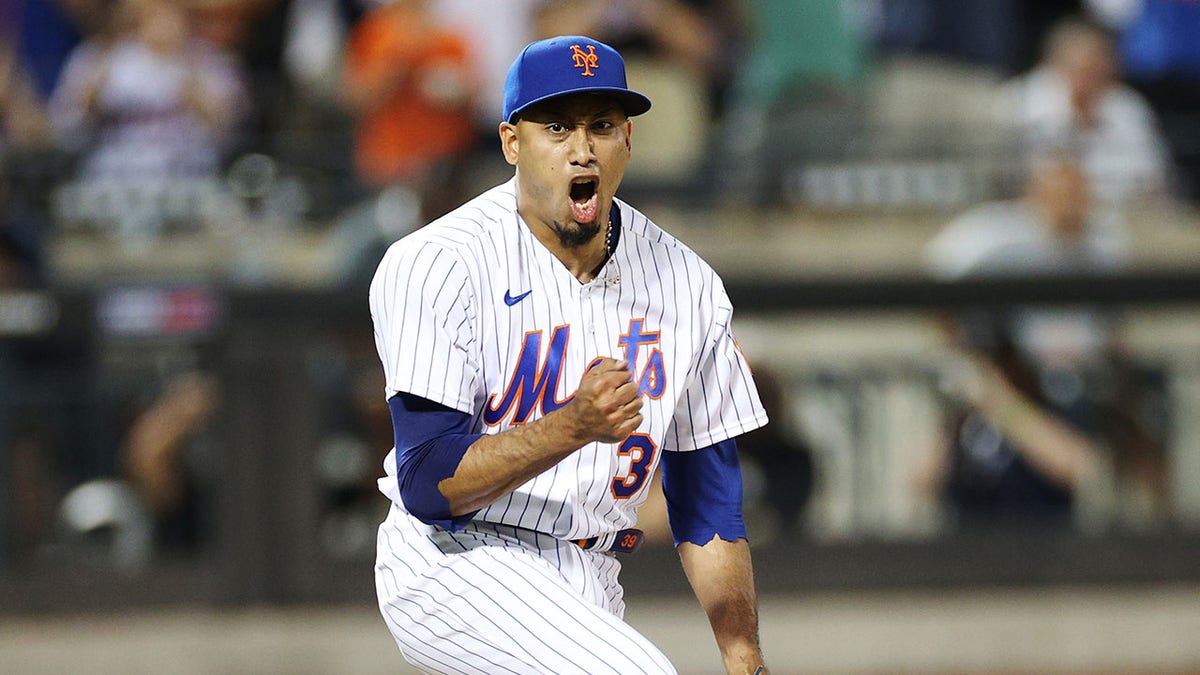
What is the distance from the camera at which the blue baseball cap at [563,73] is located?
9.87ft

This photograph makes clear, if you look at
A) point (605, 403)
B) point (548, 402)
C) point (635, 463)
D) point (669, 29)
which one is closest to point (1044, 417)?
point (669, 29)

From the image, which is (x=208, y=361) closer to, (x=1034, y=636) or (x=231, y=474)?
(x=231, y=474)

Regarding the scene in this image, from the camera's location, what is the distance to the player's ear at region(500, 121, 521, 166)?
10.3 feet

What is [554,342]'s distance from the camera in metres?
3.16

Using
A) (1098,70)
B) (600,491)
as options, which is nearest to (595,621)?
(600,491)

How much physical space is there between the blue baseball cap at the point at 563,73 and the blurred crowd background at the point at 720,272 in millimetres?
3873

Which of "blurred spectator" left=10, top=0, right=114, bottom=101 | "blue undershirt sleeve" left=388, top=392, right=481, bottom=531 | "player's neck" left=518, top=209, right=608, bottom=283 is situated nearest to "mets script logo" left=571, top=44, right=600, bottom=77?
"player's neck" left=518, top=209, right=608, bottom=283

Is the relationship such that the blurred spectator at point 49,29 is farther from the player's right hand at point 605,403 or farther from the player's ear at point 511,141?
the player's right hand at point 605,403

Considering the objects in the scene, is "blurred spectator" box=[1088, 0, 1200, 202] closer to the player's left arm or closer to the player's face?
the player's left arm

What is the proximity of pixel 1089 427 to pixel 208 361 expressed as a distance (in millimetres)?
3610

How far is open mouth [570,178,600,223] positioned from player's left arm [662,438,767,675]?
1.78 ft

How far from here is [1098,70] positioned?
7996 millimetres

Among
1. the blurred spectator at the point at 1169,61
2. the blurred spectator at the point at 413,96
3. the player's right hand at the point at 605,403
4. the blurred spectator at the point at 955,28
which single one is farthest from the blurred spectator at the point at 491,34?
the player's right hand at the point at 605,403

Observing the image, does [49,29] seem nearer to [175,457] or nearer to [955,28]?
[175,457]
